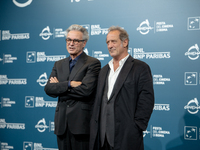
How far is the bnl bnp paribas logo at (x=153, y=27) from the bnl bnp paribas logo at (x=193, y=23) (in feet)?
0.91

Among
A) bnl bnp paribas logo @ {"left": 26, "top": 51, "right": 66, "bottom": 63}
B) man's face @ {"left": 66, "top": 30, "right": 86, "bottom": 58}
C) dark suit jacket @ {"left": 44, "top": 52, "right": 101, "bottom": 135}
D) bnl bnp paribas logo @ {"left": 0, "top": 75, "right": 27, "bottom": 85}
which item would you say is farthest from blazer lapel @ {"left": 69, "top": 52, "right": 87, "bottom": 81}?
bnl bnp paribas logo @ {"left": 0, "top": 75, "right": 27, "bottom": 85}

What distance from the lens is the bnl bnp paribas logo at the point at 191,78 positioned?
153 inches

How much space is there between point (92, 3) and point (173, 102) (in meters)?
2.33

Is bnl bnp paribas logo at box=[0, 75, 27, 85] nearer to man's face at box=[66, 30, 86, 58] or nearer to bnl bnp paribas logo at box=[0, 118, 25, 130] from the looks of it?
bnl bnp paribas logo at box=[0, 118, 25, 130]

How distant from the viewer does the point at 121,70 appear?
262cm

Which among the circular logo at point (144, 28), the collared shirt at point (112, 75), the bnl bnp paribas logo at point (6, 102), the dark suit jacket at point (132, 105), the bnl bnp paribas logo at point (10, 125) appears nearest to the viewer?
the dark suit jacket at point (132, 105)

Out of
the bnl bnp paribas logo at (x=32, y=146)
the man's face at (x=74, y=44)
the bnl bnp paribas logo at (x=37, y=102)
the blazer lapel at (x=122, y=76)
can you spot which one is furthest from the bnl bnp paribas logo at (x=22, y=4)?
the blazer lapel at (x=122, y=76)

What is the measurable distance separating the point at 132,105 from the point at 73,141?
82cm

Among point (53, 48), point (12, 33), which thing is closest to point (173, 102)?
point (53, 48)

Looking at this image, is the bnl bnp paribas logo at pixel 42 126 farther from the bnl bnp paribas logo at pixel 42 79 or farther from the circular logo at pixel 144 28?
the circular logo at pixel 144 28

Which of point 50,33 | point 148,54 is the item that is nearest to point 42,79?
point 50,33

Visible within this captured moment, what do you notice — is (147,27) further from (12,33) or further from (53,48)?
(12,33)

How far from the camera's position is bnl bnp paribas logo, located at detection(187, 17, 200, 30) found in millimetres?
3896

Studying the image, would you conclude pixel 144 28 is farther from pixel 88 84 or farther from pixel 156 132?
pixel 88 84
